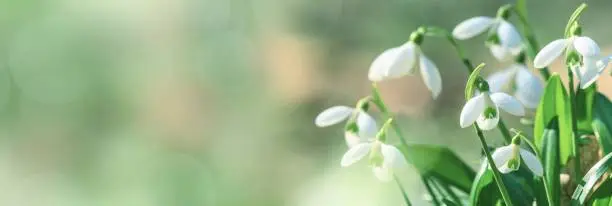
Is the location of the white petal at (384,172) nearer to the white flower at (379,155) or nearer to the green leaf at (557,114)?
the white flower at (379,155)

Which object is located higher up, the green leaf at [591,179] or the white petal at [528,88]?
the white petal at [528,88]

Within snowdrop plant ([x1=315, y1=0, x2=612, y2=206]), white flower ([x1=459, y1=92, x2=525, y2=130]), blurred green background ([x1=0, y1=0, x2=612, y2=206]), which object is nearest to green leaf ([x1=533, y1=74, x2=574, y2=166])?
snowdrop plant ([x1=315, y1=0, x2=612, y2=206])

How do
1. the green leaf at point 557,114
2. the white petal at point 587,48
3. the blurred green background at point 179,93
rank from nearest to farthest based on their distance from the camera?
1. the white petal at point 587,48
2. the green leaf at point 557,114
3. the blurred green background at point 179,93

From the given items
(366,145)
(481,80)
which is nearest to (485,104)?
(481,80)

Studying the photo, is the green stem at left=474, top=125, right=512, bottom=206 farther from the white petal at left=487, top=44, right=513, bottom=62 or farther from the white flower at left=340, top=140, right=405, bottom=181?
the white petal at left=487, top=44, right=513, bottom=62

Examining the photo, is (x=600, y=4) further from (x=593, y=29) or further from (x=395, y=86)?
(x=395, y=86)

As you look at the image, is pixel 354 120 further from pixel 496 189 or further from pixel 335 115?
pixel 496 189

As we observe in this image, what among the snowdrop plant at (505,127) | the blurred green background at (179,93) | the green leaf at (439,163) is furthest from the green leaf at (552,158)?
the blurred green background at (179,93)
